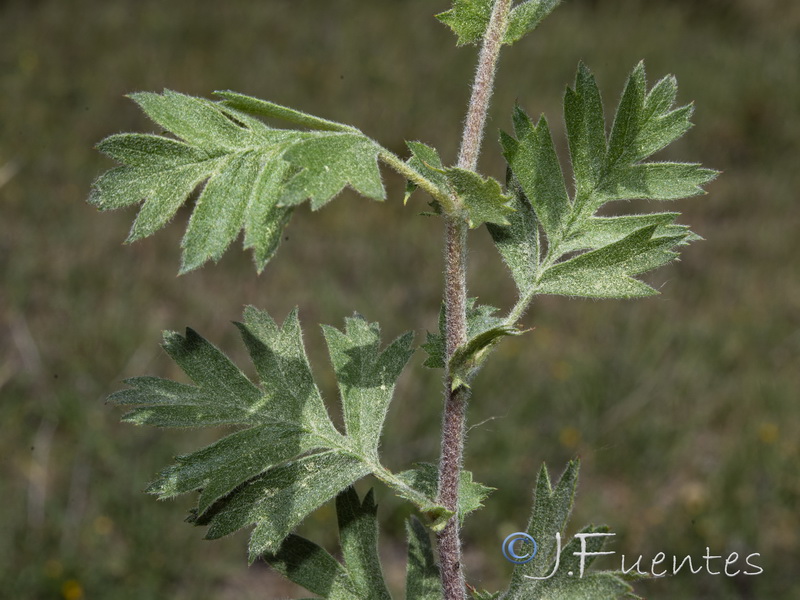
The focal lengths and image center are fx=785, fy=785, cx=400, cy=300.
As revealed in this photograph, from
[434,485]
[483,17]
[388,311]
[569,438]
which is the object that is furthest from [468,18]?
[388,311]

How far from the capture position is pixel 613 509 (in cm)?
457

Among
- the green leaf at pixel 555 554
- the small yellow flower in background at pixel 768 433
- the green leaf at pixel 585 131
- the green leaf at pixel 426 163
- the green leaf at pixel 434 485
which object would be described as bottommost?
the small yellow flower in background at pixel 768 433

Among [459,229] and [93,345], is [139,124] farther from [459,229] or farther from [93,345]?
[459,229]

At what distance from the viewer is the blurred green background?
4160 mm

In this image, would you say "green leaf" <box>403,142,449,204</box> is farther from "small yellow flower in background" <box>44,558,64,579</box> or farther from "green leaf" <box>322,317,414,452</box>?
"small yellow flower in background" <box>44,558,64,579</box>

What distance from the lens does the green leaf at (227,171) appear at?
89cm

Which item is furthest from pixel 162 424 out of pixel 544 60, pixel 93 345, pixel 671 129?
pixel 544 60

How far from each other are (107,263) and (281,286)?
1.38 meters

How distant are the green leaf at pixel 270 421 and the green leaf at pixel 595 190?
0.80 ft

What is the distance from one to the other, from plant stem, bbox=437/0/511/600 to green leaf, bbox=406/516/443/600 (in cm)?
11

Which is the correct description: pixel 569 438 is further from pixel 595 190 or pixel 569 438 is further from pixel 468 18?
pixel 468 18

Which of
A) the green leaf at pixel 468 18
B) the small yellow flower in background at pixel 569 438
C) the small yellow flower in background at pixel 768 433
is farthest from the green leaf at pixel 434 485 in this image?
the small yellow flower in background at pixel 768 433

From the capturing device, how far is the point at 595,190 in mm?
1160

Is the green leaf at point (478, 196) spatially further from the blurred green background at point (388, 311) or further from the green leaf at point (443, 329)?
the blurred green background at point (388, 311)
